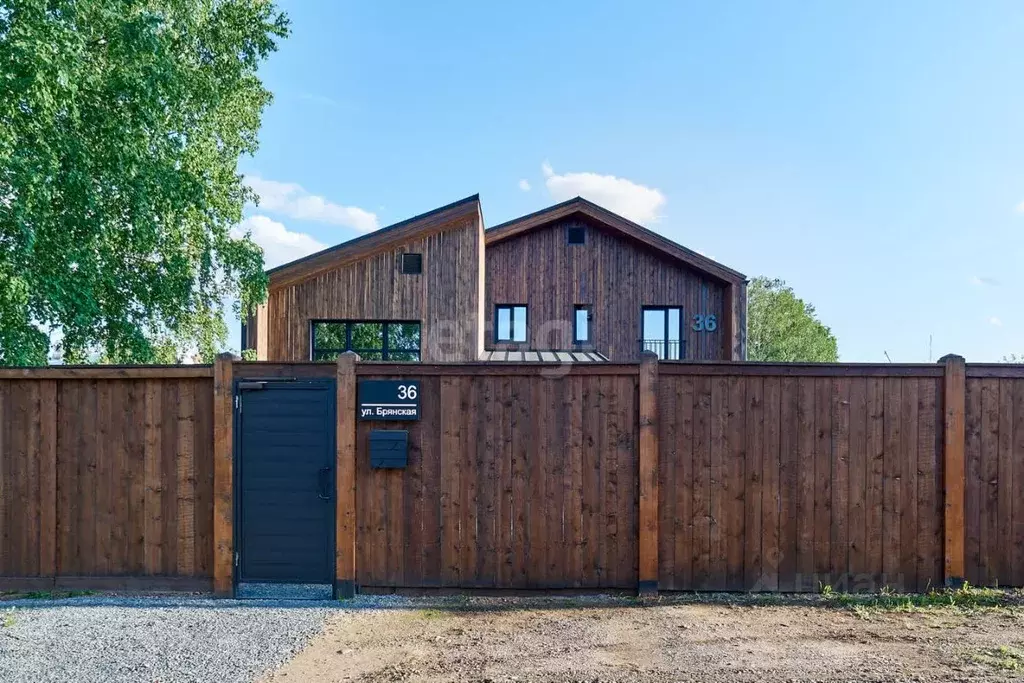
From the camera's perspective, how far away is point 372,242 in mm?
14625

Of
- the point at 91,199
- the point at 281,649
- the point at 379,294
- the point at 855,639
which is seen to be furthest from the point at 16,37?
the point at 855,639

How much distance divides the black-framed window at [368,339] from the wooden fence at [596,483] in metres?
8.91

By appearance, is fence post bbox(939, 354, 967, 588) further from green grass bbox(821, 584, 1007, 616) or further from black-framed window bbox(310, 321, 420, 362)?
black-framed window bbox(310, 321, 420, 362)

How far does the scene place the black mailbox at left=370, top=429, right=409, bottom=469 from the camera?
19.3 ft

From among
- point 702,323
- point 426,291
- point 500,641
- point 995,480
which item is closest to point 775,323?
point 702,323

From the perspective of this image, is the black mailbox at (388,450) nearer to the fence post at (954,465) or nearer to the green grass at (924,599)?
the green grass at (924,599)

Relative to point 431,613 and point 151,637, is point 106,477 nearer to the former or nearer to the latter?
point 151,637

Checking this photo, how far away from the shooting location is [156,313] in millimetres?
13734

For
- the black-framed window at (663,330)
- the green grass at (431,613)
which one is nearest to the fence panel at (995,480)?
the green grass at (431,613)

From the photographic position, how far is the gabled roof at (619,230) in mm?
17156

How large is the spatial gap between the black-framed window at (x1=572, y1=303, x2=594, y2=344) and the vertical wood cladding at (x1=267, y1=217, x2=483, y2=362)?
3826mm

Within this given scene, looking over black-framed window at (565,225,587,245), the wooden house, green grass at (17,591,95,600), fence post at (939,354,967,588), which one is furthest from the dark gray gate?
black-framed window at (565,225,587,245)

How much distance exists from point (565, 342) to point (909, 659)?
536 inches

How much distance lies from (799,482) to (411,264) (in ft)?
34.6
